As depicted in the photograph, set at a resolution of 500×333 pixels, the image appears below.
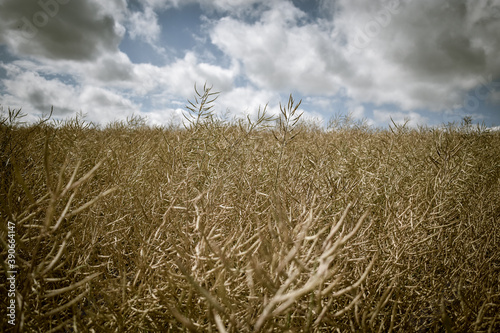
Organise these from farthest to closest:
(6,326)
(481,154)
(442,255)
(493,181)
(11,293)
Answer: (481,154), (493,181), (442,255), (6,326), (11,293)

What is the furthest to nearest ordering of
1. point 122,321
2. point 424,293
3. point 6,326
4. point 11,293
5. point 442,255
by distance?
point 442,255 < point 424,293 < point 6,326 < point 122,321 < point 11,293

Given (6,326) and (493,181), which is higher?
(493,181)

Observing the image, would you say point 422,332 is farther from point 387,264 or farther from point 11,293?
point 11,293

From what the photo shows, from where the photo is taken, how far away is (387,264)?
51.8 inches

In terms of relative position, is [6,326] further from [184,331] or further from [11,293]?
[184,331]

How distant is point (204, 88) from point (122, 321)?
1698 millimetres

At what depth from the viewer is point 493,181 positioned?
3.01 meters

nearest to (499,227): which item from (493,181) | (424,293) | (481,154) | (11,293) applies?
(424,293)

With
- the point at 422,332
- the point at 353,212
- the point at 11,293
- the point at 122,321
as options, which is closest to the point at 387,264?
the point at 353,212

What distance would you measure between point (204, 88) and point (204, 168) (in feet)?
2.31

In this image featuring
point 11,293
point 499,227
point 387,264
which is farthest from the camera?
point 499,227

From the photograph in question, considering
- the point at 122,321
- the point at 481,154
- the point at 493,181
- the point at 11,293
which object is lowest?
the point at 122,321

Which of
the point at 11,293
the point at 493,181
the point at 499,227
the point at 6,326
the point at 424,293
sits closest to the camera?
the point at 11,293

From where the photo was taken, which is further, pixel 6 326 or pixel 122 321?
pixel 6 326
